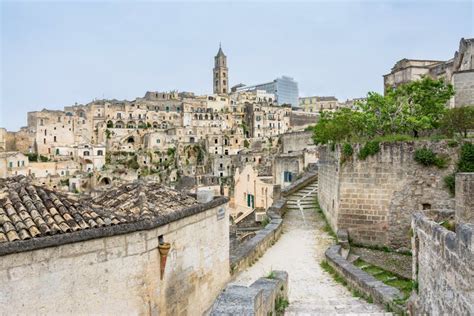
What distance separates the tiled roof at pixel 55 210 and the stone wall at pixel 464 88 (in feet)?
73.6

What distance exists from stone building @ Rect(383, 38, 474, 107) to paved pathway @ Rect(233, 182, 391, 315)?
13.2m

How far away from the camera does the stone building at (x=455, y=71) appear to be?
25.3 m

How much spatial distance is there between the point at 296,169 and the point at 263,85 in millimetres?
112584

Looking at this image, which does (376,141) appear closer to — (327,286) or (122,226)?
(327,286)

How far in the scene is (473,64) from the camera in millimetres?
29125

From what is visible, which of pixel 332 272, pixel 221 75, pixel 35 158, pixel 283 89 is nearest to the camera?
pixel 332 272

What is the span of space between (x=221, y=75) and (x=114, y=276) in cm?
14052

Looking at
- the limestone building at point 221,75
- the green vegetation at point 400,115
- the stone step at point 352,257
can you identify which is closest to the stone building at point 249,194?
the green vegetation at point 400,115

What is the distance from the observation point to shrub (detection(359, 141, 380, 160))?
46.7 feet

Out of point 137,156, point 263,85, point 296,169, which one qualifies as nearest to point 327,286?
point 296,169

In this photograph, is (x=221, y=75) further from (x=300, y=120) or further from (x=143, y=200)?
(x=143, y=200)

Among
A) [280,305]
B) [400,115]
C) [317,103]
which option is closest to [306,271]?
[280,305]

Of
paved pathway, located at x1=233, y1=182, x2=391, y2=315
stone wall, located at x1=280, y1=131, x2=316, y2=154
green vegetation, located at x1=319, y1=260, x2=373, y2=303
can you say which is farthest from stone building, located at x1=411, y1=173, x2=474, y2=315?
stone wall, located at x1=280, y1=131, x2=316, y2=154

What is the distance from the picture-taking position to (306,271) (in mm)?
11703
